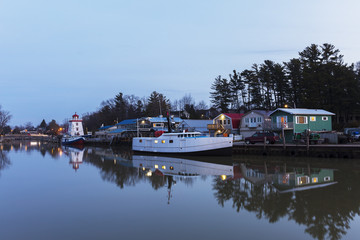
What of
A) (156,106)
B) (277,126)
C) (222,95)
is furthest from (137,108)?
(277,126)

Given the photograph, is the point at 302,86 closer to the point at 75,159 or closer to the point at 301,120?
the point at 301,120

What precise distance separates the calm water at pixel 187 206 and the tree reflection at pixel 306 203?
4 centimetres

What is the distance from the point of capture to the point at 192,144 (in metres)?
36.9

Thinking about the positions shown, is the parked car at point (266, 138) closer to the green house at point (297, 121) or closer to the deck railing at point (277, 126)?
the deck railing at point (277, 126)

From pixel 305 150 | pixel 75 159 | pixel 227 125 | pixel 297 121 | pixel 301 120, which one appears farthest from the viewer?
pixel 227 125

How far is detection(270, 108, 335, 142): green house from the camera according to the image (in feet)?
139

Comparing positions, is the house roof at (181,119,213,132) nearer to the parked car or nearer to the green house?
the green house

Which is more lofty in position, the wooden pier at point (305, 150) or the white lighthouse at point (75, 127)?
the white lighthouse at point (75, 127)

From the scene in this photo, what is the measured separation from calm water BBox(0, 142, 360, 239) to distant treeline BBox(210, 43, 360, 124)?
33.1 m

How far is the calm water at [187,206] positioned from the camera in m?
10.9

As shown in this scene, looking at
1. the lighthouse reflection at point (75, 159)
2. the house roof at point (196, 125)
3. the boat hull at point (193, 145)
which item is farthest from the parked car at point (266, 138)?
the lighthouse reflection at point (75, 159)

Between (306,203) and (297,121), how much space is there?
30.6m

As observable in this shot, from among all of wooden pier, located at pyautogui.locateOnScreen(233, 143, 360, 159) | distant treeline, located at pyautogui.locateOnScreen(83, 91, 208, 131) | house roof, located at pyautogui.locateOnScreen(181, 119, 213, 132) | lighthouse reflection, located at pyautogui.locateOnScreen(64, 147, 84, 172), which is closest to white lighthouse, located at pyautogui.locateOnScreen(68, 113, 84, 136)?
distant treeline, located at pyautogui.locateOnScreen(83, 91, 208, 131)

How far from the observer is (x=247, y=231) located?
1088 cm
